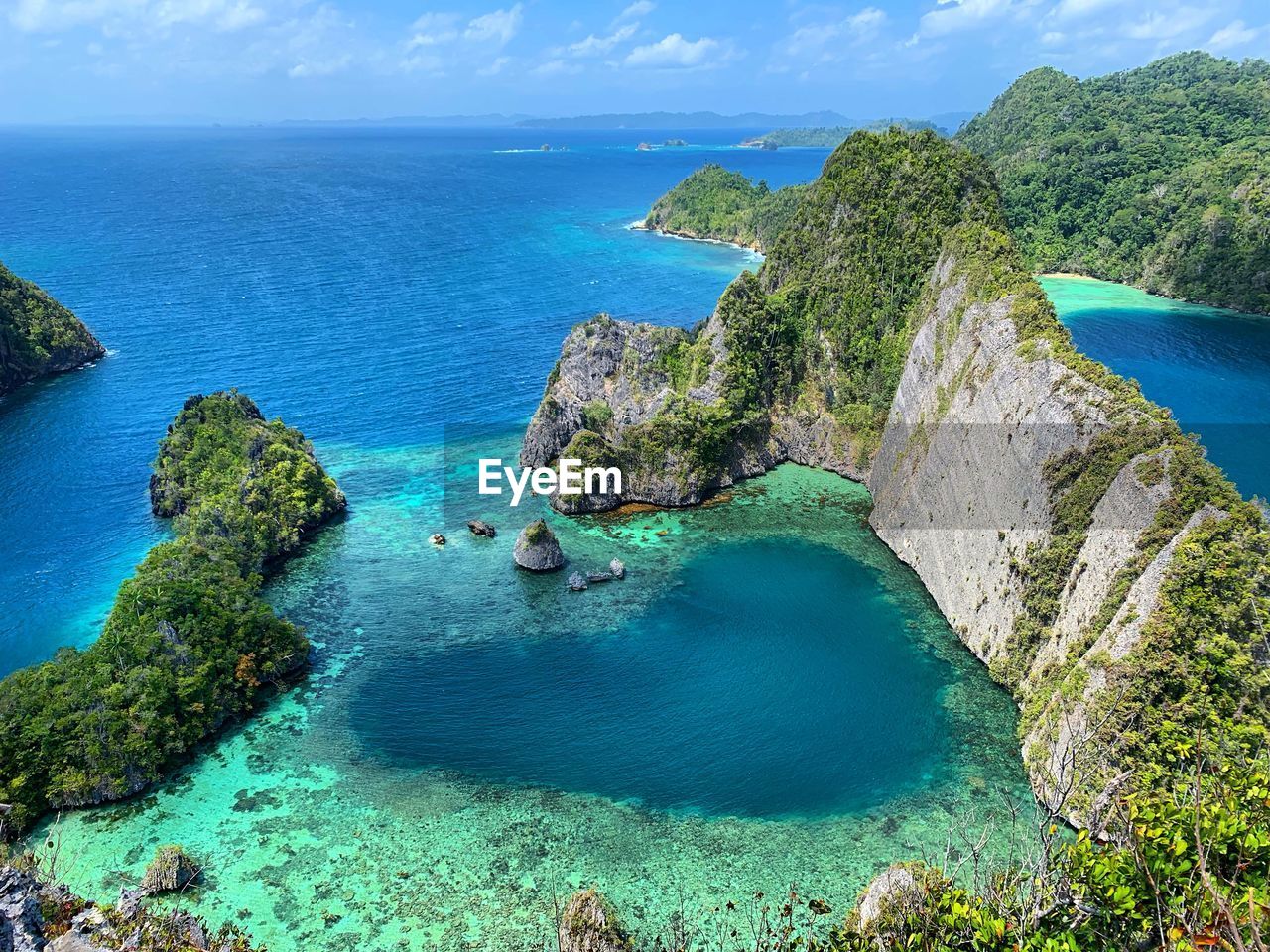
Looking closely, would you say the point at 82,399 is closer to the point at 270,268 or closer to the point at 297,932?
the point at 270,268

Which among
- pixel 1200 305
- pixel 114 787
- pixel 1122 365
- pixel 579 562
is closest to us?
pixel 114 787

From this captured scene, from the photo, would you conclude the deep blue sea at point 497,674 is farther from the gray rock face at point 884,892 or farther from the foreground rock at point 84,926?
the foreground rock at point 84,926

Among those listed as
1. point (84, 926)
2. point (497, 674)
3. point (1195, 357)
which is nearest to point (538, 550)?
point (497, 674)

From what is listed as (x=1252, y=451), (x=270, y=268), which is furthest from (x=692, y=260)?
(x=1252, y=451)

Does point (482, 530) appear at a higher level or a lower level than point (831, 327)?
lower

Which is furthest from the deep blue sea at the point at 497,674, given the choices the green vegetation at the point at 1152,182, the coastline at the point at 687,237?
the coastline at the point at 687,237

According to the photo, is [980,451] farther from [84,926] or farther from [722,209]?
[722,209]
